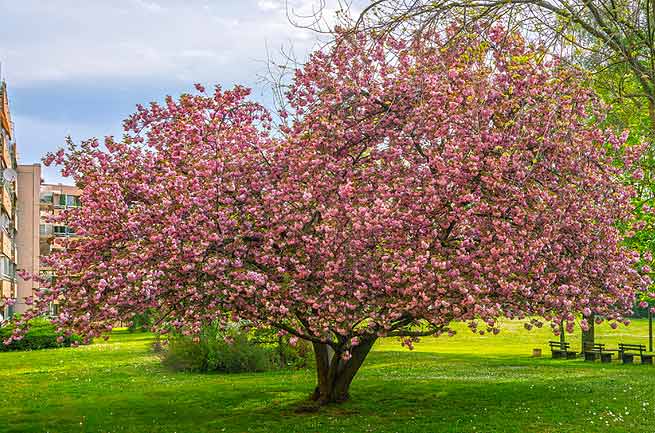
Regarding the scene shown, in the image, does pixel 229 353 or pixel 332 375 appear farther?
pixel 229 353

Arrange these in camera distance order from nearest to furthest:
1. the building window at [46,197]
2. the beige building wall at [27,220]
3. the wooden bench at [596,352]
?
the wooden bench at [596,352] < the beige building wall at [27,220] < the building window at [46,197]

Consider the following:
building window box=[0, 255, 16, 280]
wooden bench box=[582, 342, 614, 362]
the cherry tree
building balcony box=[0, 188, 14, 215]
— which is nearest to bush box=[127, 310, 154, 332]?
the cherry tree

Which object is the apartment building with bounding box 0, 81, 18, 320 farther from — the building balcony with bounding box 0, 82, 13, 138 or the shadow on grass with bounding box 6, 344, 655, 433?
the shadow on grass with bounding box 6, 344, 655, 433

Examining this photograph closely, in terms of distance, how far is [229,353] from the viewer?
29.5m

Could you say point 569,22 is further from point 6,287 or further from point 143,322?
point 6,287

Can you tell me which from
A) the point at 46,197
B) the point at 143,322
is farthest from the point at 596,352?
the point at 46,197

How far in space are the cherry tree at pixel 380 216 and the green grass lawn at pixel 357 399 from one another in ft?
7.21

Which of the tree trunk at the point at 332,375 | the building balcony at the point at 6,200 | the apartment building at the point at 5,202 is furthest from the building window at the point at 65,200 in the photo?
the tree trunk at the point at 332,375

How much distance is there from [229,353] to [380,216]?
54.4 ft

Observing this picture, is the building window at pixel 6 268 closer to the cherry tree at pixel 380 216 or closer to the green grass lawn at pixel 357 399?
the green grass lawn at pixel 357 399

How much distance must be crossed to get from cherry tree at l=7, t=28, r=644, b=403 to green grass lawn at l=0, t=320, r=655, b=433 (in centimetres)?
220

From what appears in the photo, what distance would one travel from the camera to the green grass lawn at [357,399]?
16.7 metres

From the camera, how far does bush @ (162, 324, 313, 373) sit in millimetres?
29562

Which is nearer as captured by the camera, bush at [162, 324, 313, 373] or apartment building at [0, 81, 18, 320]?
bush at [162, 324, 313, 373]
